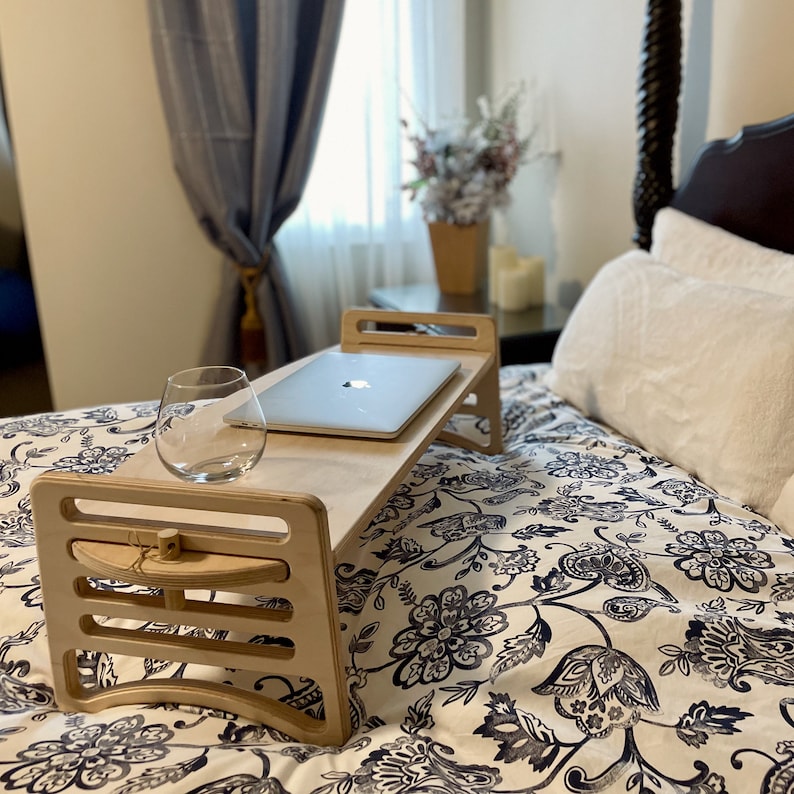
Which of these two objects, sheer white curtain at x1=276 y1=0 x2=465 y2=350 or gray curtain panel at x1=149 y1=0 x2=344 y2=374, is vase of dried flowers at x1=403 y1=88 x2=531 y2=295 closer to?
sheer white curtain at x1=276 y1=0 x2=465 y2=350

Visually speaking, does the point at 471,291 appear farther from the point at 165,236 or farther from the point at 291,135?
the point at 165,236

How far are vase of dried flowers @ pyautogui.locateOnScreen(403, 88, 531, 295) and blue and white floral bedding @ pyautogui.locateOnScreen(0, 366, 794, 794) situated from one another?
132 centimetres

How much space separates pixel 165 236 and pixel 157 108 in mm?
366

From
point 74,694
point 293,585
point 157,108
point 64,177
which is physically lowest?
point 74,694

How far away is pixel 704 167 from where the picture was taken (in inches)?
66.6

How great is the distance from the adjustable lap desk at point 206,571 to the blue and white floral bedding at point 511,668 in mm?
31

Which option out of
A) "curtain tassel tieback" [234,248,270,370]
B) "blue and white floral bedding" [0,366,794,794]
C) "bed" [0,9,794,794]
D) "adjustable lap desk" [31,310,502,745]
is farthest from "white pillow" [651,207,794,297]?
"curtain tassel tieback" [234,248,270,370]

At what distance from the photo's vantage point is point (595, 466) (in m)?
1.28

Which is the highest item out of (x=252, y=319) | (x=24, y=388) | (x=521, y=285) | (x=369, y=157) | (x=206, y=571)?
(x=369, y=157)

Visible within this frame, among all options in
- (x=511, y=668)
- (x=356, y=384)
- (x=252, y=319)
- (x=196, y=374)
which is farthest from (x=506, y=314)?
(x=511, y=668)

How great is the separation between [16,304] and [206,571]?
7.20 feet

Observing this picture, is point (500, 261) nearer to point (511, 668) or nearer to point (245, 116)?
point (245, 116)

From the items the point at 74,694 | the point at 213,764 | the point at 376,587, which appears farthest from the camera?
the point at 376,587

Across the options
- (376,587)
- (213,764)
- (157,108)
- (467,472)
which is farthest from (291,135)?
(213,764)
